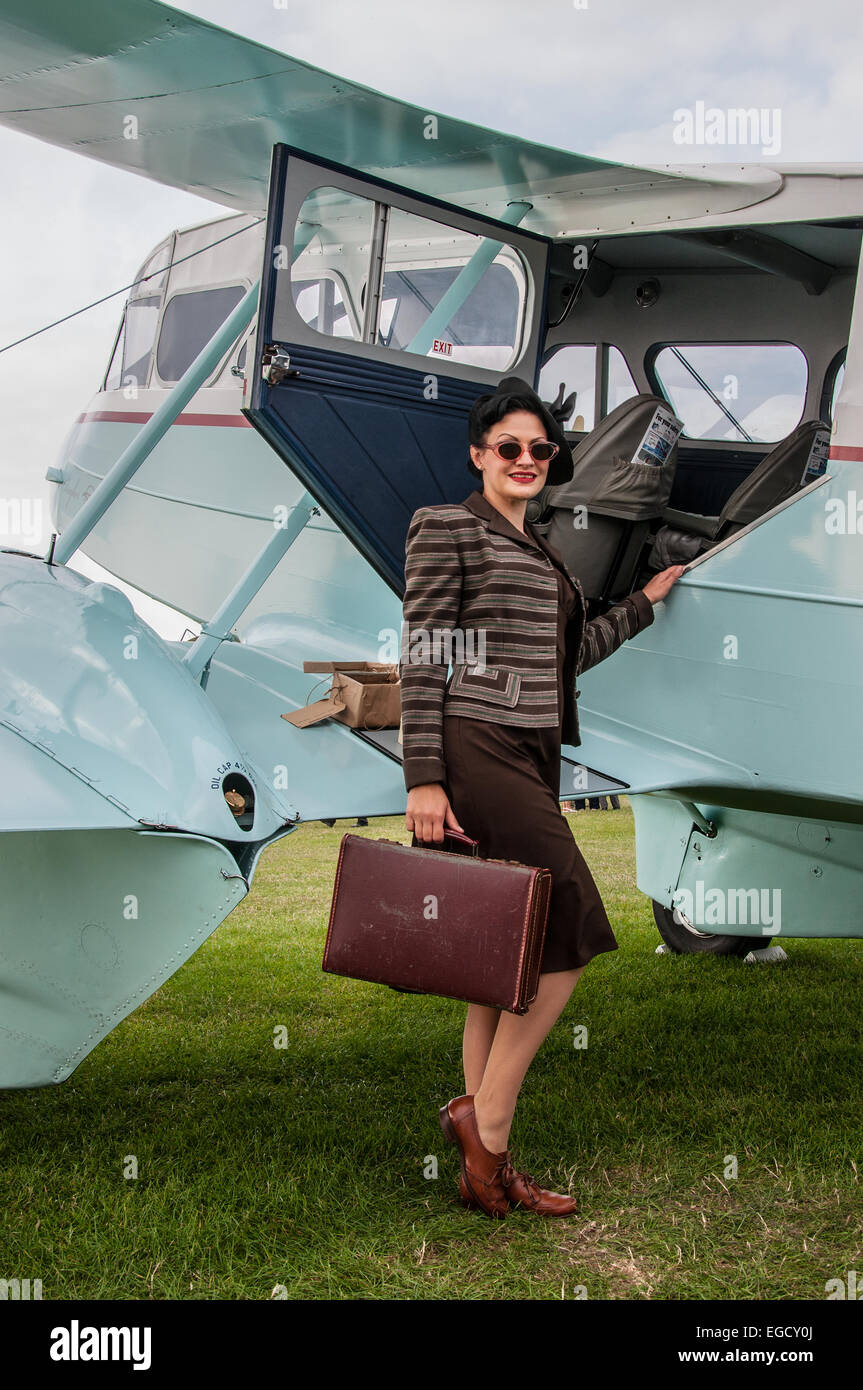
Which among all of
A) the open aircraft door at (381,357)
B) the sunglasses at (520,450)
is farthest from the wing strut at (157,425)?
the sunglasses at (520,450)

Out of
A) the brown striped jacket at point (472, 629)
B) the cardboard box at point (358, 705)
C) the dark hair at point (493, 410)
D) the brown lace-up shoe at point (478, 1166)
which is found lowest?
the brown lace-up shoe at point (478, 1166)

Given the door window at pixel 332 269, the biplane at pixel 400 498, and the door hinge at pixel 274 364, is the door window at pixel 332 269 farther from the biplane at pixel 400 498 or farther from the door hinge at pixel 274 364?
the door hinge at pixel 274 364

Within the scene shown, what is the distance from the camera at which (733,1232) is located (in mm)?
3424

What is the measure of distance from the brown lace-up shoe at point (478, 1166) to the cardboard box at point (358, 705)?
1286mm

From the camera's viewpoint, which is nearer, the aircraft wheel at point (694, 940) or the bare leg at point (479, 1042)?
the bare leg at point (479, 1042)

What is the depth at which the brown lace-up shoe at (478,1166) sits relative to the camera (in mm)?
3371

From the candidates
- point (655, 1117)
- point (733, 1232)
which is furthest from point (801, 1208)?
point (655, 1117)

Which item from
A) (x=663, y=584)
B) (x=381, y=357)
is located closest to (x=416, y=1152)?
(x=663, y=584)

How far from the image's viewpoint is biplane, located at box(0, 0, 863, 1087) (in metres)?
3.48

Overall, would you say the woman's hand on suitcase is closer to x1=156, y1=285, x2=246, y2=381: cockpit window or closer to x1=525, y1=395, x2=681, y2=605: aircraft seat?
x1=525, y1=395, x2=681, y2=605: aircraft seat

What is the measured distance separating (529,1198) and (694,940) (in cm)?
439

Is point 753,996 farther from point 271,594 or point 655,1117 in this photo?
point 271,594

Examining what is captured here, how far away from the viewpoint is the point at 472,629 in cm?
325

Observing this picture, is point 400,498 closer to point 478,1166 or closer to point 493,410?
point 493,410
